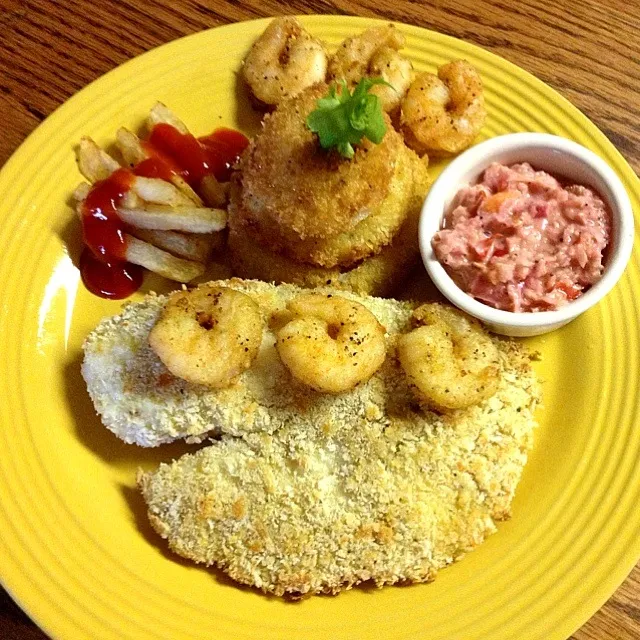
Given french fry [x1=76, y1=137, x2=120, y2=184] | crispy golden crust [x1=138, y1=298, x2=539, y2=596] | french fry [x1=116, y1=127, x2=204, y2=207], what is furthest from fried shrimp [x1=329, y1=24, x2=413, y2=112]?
crispy golden crust [x1=138, y1=298, x2=539, y2=596]

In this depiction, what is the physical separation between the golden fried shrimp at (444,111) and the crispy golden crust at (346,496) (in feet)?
3.69

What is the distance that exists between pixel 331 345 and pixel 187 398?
0.57 meters

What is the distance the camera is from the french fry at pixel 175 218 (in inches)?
111

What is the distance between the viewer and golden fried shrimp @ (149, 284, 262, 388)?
2301mm

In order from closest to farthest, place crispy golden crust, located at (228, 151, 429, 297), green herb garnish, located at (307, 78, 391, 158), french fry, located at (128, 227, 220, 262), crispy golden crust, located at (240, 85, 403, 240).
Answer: green herb garnish, located at (307, 78, 391, 158) < crispy golden crust, located at (240, 85, 403, 240) < crispy golden crust, located at (228, 151, 429, 297) < french fry, located at (128, 227, 220, 262)

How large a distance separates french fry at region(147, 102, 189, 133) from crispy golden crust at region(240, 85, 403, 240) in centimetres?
58

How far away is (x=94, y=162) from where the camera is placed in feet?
9.53

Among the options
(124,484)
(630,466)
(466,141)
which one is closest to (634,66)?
(466,141)

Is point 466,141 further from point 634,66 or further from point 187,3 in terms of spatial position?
point 187,3

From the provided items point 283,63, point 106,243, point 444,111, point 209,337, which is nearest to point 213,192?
point 106,243

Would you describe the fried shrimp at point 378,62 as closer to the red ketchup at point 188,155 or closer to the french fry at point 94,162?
the red ketchup at point 188,155

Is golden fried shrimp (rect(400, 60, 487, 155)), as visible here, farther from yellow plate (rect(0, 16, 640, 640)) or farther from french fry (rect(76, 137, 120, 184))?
french fry (rect(76, 137, 120, 184))

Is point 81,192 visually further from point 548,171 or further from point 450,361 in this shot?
point 548,171

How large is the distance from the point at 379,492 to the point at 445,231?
0.96 m
